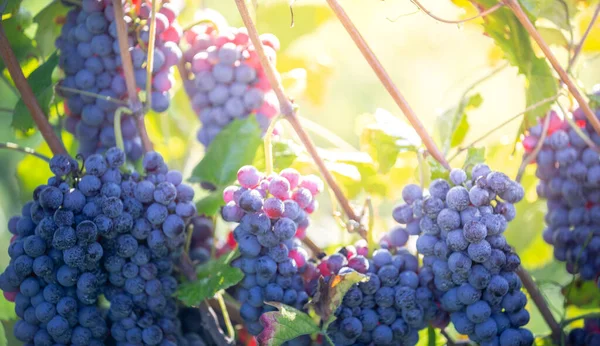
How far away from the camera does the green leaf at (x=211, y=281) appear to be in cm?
80

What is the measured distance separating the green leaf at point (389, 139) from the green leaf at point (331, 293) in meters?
0.26

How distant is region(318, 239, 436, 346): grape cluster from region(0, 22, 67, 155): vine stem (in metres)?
0.40

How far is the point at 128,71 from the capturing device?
0.87 metres

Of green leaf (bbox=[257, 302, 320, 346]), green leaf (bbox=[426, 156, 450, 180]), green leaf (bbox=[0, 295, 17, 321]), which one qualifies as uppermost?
green leaf (bbox=[426, 156, 450, 180])

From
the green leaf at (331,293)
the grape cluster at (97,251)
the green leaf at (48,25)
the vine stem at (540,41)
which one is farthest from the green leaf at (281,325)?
the green leaf at (48,25)

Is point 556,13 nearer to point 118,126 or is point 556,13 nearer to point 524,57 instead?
point 524,57

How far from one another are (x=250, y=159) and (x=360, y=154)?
0.19 meters

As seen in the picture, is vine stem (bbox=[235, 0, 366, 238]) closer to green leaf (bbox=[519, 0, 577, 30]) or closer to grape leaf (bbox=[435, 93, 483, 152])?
grape leaf (bbox=[435, 93, 483, 152])

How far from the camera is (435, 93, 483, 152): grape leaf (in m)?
1.00

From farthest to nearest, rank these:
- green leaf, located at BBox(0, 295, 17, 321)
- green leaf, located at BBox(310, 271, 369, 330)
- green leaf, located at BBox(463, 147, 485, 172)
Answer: green leaf, located at BBox(0, 295, 17, 321) → green leaf, located at BBox(463, 147, 485, 172) → green leaf, located at BBox(310, 271, 369, 330)

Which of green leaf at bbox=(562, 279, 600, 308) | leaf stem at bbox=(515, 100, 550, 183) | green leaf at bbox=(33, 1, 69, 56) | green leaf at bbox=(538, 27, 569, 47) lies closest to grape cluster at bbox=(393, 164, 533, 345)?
leaf stem at bbox=(515, 100, 550, 183)

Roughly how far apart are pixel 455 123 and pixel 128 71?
0.51 m

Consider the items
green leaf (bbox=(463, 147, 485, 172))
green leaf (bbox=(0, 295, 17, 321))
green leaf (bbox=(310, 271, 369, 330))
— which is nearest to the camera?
green leaf (bbox=(310, 271, 369, 330))

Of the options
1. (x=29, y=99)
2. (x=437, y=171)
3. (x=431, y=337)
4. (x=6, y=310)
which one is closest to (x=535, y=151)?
(x=437, y=171)
